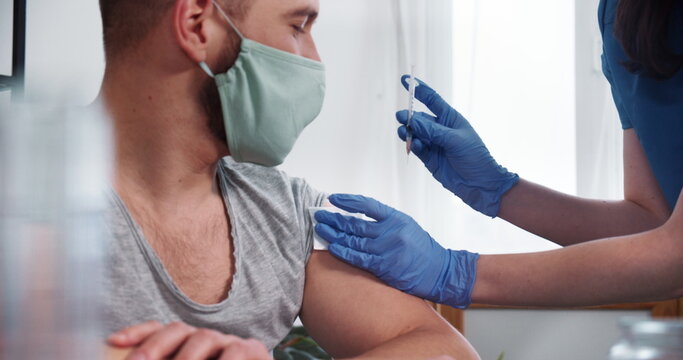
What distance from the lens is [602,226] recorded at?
1.71 metres

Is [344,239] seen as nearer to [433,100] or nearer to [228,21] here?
[228,21]

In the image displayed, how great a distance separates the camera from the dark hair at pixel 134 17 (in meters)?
1.30

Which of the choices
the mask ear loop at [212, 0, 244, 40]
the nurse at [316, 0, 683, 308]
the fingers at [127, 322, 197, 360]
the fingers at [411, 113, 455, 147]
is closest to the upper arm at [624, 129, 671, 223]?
the nurse at [316, 0, 683, 308]

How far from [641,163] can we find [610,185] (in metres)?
1.20

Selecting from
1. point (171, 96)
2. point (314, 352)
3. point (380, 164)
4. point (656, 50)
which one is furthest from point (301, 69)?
point (380, 164)

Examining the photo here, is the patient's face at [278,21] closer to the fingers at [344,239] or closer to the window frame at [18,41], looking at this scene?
the fingers at [344,239]

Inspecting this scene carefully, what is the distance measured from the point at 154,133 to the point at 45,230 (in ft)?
3.24

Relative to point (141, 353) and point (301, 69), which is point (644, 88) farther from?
point (141, 353)

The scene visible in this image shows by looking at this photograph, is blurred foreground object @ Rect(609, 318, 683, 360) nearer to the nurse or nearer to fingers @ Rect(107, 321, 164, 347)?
fingers @ Rect(107, 321, 164, 347)

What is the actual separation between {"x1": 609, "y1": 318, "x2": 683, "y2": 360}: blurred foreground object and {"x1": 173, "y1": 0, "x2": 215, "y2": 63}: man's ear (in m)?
0.99

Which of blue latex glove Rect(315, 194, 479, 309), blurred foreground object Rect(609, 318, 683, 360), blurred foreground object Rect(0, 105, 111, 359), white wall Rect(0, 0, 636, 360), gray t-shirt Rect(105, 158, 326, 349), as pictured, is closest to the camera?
blurred foreground object Rect(0, 105, 111, 359)

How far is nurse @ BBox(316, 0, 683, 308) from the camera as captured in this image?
4.19 feet

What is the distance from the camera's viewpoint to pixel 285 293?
135cm

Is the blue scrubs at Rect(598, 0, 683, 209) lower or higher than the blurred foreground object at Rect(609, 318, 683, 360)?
higher
